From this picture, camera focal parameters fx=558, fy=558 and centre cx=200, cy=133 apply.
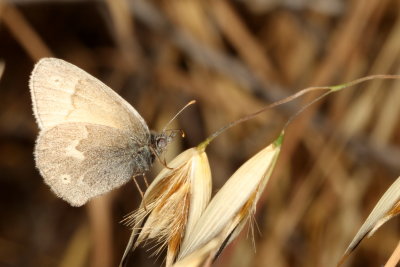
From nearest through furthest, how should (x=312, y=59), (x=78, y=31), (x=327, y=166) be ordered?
(x=327, y=166)
(x=312, y=59)
(x=78, y=31)

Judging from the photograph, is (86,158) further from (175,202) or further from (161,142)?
(175,202)

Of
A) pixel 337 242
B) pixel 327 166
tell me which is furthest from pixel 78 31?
pixel 337 242

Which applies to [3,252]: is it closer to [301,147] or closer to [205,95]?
[205,95]

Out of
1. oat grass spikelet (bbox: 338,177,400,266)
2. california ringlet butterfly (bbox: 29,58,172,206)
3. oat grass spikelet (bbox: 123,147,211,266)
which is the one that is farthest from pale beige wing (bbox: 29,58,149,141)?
oat grass spikelet (bbox: 338,177,400,266)

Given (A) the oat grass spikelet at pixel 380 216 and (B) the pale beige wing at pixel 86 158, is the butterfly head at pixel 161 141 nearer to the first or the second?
(B) the pale beige wing at pixel 86 158

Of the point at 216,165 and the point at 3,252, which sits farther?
the point at 3,252

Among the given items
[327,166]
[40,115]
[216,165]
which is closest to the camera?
[40,115]

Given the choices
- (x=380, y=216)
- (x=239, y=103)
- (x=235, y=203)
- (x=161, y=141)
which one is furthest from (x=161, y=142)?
(x=239, y=103)
